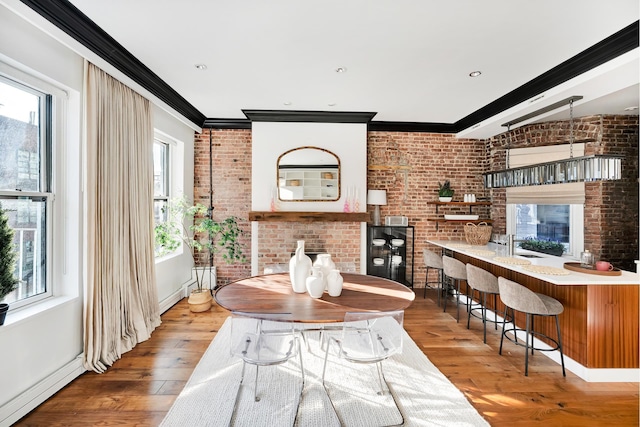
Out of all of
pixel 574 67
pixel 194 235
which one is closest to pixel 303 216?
pixel 194 235

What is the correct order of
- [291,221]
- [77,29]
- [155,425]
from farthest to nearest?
[291,221], [77,29], [155,425]

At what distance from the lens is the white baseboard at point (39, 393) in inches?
74.9

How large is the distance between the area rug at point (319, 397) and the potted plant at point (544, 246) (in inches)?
116

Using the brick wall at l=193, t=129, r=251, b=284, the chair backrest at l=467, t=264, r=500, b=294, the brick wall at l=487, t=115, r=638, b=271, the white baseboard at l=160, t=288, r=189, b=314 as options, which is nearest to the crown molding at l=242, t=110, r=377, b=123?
the brick wall at l=193, t=129, r=251, b=284

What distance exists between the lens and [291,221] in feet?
14.9

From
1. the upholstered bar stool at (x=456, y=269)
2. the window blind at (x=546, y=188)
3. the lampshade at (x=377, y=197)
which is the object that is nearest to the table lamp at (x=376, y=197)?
the lampshade at (x=377, y=197)

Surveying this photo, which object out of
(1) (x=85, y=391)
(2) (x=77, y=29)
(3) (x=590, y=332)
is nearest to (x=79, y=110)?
(2) (x=77, y=29)

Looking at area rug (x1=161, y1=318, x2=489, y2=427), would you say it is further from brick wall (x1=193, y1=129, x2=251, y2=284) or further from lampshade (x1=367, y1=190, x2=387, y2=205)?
brick wall (x1=193, y1=129, x2=251, y2=284)

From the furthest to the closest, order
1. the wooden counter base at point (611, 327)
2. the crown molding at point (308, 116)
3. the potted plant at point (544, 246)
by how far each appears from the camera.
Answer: the crown molding at point (308, 116) < the potted plant at point (544, 246) < the wooden counter base at point (611, 327)

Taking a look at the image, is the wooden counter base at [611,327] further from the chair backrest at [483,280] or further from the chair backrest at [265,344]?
→ the chair backrest at [265,344]

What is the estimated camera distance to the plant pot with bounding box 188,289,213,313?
3.89 metres

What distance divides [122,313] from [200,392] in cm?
124

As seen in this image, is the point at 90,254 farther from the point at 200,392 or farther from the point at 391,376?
the point at 391,376

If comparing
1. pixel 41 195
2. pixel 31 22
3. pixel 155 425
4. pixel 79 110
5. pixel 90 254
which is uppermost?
pixel 31 22
